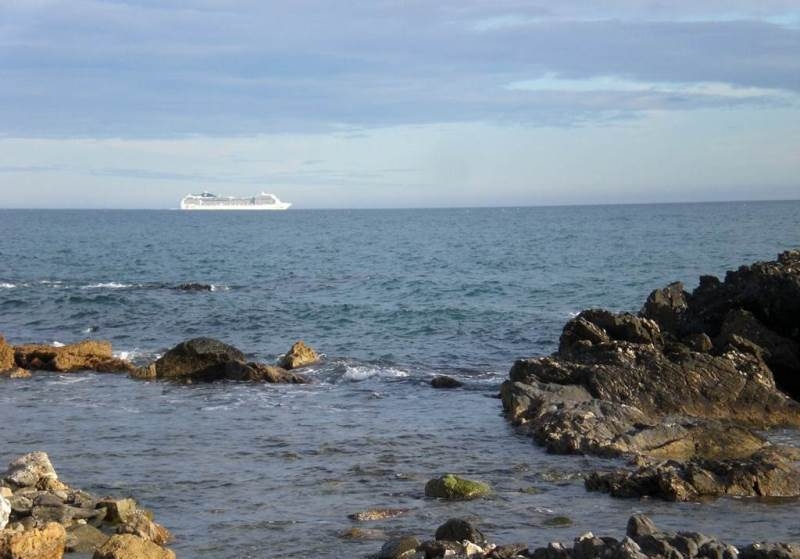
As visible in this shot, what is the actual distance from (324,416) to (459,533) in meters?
10.1

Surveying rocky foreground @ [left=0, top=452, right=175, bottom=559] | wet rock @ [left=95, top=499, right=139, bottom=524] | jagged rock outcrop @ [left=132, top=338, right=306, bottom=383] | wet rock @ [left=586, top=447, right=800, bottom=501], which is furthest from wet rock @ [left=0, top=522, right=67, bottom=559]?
jagged rock outcrop @ [left=132, top=338, right=306, bottom=383]

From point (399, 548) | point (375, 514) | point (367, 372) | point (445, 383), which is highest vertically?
point (399, 548)

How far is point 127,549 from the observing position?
39.6ft

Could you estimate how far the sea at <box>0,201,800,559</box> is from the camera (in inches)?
586

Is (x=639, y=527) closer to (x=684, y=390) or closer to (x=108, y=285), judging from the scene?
(x=684, y=390)

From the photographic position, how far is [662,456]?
730 inches

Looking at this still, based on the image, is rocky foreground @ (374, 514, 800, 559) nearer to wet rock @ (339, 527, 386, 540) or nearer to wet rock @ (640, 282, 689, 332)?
wet rock @ (339, 527, 386, 540)

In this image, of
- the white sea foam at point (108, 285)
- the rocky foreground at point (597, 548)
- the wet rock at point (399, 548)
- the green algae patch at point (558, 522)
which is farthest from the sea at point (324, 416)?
the rocky foreground at point (597, 548)

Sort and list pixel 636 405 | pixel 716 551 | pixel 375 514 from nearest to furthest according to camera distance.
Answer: pixel 716 551, pixel 375 514, pixel 636 405

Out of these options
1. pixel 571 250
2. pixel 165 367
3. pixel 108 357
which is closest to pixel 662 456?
pixel 165 367

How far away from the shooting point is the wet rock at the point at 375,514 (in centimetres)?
1488

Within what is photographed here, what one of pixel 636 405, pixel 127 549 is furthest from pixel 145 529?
pixel 636 405

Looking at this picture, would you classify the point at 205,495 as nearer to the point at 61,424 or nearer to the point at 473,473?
the point at 473,473

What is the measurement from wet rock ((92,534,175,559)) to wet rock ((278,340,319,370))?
1729cm
